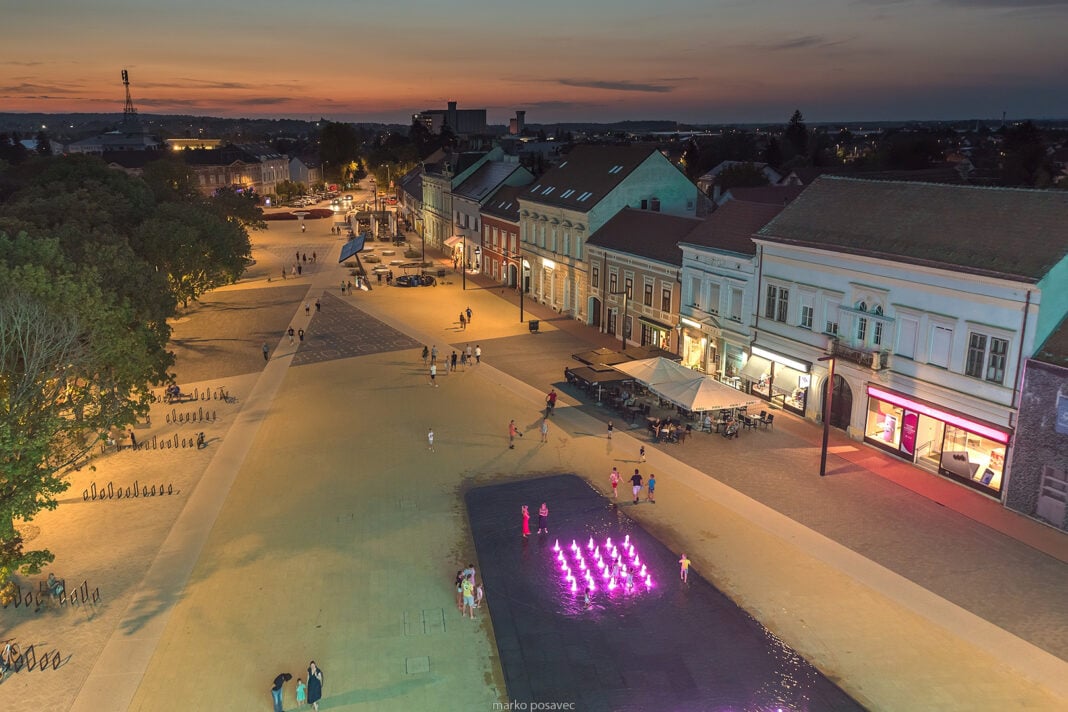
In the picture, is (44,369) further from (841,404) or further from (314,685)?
(841,404)

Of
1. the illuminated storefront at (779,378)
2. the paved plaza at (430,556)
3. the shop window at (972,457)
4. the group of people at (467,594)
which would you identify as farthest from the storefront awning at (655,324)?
the group of people at (467,594)

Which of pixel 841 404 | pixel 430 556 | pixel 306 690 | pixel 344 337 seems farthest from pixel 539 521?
pixel 344 337

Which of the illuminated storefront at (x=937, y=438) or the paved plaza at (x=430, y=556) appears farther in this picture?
the illuminated storefront at (x=937, y=438)

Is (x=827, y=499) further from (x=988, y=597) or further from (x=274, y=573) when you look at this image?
(x=274, y=573)

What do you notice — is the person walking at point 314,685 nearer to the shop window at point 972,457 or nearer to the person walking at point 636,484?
the person walking at point 636,484

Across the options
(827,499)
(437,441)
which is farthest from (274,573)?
(827,499)

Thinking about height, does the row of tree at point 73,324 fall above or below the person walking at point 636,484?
above

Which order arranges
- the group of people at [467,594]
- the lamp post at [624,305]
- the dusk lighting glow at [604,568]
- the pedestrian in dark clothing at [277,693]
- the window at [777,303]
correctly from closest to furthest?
the pedestrian in dark clothing at [277,693] < the group of people at [467,594] < the dusk lighting glow at [604,568] < the window at [777,303] < the lamp post at [624,305]

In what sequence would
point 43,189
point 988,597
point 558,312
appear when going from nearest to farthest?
point 988,597
point 43,189
point 558,312
